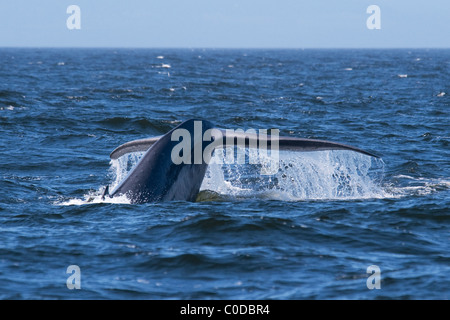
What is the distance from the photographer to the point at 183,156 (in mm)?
12820

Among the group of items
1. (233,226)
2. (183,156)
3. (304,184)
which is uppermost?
(183,156)

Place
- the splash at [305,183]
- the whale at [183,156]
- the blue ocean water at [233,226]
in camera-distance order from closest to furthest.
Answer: the blue ocean water at [233,226] < the whale at [183,156] < the splash at [305,183]

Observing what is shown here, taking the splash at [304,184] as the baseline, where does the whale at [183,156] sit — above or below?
above

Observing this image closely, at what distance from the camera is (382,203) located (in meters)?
14.0

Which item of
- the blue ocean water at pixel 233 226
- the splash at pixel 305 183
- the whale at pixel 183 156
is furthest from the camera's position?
the splash at pixel 305 183

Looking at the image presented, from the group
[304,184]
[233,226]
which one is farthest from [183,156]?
[304,184]

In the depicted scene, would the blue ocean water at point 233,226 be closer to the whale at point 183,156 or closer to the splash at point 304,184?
the splash at point 304,184

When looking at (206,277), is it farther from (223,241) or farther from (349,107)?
(349,107)

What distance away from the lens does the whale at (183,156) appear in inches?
482

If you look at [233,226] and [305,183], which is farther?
[305,183]

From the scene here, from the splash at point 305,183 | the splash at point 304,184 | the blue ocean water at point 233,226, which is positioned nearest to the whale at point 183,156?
the blue ocean water at point 233,226

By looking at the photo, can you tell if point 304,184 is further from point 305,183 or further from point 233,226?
point 233,226
